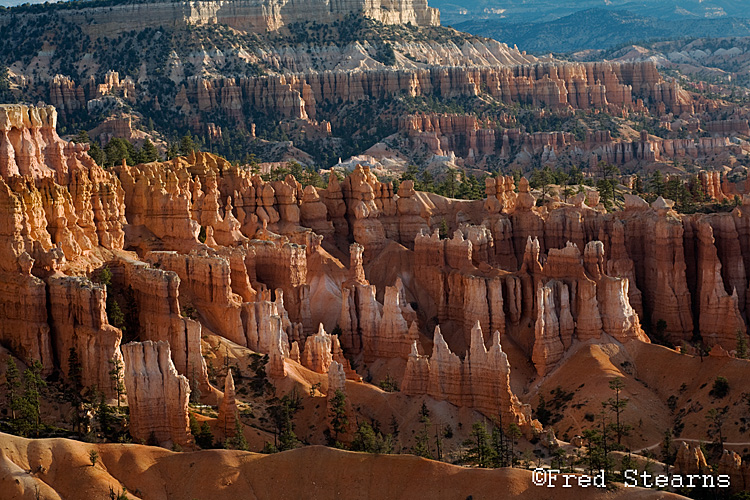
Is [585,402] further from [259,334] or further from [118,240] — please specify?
[118,240]

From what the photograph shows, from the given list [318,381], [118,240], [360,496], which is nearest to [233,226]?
[118,240]

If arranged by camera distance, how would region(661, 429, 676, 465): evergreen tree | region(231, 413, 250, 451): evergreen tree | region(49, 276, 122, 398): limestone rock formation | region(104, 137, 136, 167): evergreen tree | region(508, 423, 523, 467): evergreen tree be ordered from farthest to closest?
region(104, 137, 136, 167): evergreen tree
region(508, 423, 523, 467): evergreen tree
region(661, 429, 676, 465): evergreen tree
region(49, 276, 122, 398): limestone rock formation
region(231, 413, 250, 451): evergreen tree

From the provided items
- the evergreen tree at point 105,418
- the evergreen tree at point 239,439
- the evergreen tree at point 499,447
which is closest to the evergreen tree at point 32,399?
the evergreen tree at point 105,418

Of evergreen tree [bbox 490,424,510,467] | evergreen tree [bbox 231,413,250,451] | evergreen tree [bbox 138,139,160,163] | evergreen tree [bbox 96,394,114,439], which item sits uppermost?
evergreen tree [bbox 138,139,160,163]

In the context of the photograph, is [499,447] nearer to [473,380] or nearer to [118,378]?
[473,380]

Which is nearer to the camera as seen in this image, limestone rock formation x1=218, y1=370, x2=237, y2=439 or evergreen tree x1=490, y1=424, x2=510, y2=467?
evergreen tree x1=490, y1=424, x2=510, y2=467

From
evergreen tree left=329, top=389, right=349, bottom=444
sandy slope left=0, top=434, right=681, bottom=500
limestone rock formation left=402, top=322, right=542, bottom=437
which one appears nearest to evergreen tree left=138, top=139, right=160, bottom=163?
limestone rock formation left=402, top=322, right=542, bottom=437

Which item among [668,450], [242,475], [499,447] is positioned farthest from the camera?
[668,450]

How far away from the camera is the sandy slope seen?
69062 mm

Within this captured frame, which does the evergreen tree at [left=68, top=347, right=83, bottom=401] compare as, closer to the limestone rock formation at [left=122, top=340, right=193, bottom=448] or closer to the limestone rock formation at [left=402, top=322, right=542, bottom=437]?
the limestone rock formation at [left=122, top=340, right=193, bottom=448]

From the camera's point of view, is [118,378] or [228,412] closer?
[118,378]

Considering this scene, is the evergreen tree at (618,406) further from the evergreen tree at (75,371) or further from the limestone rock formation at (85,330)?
the evergreen tree at (75,371)

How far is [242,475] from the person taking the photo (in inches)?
2827

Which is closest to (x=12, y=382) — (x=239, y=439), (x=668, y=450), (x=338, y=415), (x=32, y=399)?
(x=32, y=399)
